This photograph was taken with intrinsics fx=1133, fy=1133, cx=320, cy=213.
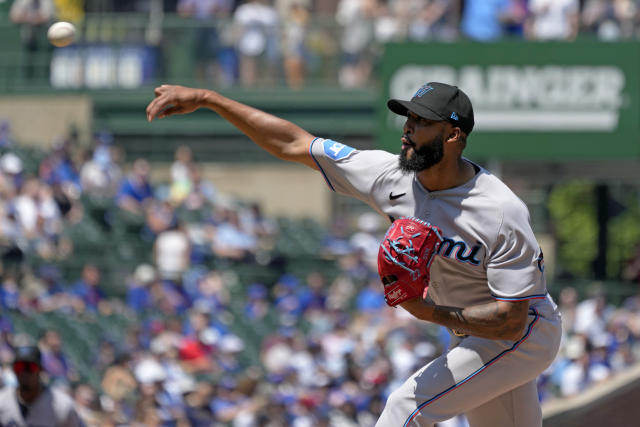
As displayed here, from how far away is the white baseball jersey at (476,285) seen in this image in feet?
13.0

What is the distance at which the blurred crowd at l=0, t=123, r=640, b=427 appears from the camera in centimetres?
995

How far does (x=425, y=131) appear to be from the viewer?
403 cm

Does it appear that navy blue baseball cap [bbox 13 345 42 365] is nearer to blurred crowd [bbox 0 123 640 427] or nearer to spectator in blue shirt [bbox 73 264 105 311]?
blurred crowd [bbox 0 123 640 427]

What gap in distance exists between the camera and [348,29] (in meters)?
16.0

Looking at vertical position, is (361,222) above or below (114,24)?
below

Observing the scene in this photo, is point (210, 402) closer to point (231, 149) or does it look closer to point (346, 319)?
point (346, 319)

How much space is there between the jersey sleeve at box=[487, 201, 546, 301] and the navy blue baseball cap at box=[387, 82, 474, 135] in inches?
14.1

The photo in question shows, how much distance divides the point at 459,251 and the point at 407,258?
0.29 metres

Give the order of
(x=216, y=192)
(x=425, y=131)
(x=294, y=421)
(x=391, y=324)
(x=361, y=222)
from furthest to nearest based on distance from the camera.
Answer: (x=216, y=192) → (x=361, y=222) → (x=391, y=324) → (x=294, y=421) → (x=425, y=131)

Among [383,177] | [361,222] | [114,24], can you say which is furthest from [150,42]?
[383,177]

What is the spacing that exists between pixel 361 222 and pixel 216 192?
2774mm

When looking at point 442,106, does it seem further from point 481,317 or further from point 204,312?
point 204,312

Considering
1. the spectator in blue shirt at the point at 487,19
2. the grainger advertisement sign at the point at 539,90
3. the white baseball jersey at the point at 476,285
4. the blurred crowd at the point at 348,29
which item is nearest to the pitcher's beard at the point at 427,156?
the white baseball jersey at the point at 476,285

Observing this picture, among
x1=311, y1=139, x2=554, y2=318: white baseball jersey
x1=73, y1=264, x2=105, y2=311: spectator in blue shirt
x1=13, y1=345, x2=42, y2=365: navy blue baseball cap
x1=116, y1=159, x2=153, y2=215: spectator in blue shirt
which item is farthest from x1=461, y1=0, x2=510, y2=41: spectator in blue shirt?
x1=311, y1=139, x2=554, y2=318: white baseball jersey
